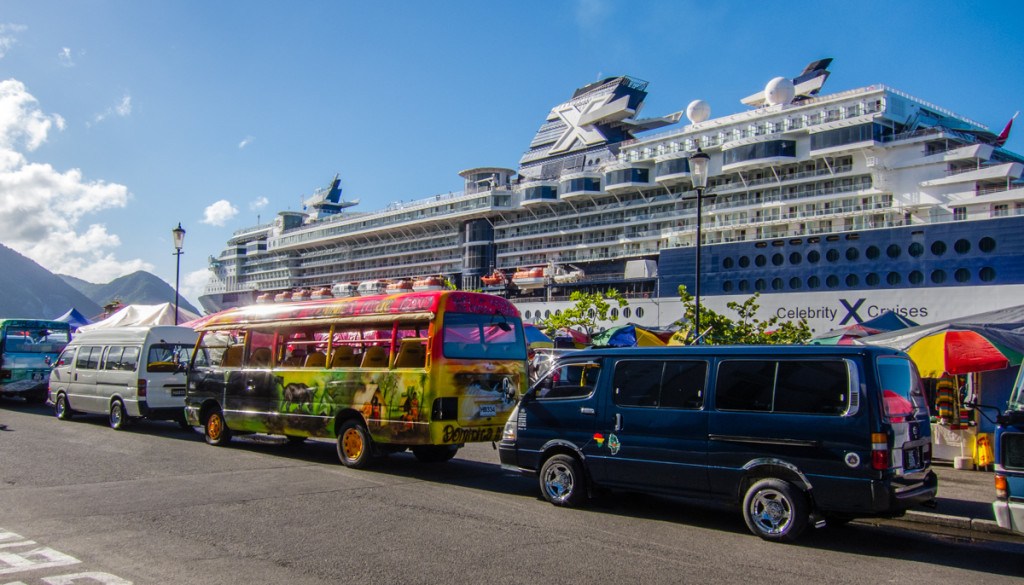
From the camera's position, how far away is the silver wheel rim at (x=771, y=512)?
6309mm

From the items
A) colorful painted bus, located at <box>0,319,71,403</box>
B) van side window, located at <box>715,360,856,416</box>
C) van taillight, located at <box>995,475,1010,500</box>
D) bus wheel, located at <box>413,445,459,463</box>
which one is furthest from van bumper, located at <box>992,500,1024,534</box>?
colorful painted bus, located at <box>0,319,71,403</box>

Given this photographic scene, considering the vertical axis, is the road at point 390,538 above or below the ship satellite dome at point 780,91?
below

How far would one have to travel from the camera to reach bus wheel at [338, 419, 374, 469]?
10.2 metres

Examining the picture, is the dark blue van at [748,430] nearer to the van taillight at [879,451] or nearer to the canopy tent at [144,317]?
the van taillight at [879,451]

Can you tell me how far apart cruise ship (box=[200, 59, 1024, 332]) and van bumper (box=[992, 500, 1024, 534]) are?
23.4 metres

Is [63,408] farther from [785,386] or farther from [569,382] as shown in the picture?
[785,386]

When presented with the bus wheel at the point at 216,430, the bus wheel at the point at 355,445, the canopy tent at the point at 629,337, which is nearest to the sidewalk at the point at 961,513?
the bus wheel at the point at 355,445

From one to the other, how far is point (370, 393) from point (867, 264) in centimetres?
2789

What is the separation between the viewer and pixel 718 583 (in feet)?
16.7

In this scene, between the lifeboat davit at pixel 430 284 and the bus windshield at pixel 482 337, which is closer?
A: the bus windshield at pixel 482 337

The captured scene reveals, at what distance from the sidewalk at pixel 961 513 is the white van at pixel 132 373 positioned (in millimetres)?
13613

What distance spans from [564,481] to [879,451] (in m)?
3.37

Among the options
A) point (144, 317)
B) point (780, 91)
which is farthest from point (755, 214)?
point (144, 317)

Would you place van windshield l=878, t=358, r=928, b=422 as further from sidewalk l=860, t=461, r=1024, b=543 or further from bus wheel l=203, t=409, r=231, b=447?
bus wheel l=203, t=409, r=231, b=447
